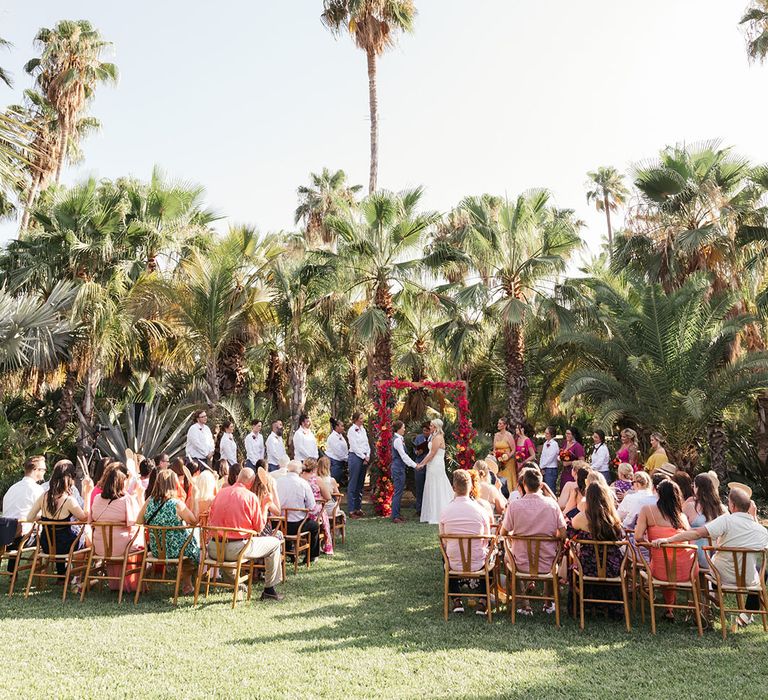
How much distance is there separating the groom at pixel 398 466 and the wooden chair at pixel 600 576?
20.3ft

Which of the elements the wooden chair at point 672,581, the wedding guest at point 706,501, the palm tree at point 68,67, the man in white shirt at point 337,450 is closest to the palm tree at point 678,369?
the man in white shirt at point 337,450

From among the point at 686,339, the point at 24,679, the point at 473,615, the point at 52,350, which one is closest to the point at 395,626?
the point at 473,615

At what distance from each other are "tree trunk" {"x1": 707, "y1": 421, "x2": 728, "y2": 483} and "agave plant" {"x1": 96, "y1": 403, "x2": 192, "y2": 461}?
11969mm

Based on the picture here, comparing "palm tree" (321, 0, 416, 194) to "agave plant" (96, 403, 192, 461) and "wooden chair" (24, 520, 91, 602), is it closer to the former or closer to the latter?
"agave plant" (96, 403, 192, 461)

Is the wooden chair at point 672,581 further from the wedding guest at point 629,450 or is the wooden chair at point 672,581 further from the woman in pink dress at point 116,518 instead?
the woman in pink dress at point 116,518

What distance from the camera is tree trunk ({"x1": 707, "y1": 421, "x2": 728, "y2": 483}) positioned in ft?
46.0

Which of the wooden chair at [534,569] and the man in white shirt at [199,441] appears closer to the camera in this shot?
the wooden chair at [534,569]

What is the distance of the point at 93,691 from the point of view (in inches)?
169

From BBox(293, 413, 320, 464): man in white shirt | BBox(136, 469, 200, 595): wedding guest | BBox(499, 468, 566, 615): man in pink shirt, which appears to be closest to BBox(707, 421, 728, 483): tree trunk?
BBox(293, 413, 320, 464): man in white shirt

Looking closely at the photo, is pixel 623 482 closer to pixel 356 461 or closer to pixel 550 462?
pixel 550 462

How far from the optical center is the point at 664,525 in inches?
238

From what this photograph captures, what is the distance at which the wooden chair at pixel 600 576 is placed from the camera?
579 centimetres

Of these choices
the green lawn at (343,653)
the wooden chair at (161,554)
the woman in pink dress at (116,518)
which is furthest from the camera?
the woman in pink dress at (116,518)

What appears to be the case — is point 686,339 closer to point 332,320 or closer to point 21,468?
point 332,320
